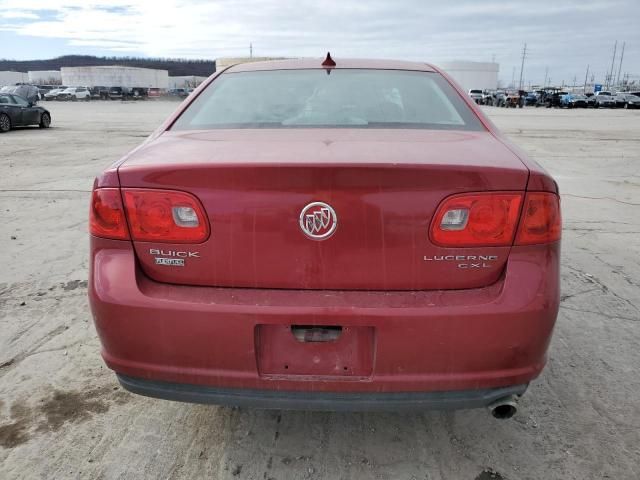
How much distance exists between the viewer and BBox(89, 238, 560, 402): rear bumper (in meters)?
1.78

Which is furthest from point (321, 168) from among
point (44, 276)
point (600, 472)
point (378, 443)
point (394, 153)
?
point (44, 276)

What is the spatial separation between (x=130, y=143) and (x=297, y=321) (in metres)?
14.0

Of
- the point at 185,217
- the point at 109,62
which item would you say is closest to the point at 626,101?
the point at 185,217

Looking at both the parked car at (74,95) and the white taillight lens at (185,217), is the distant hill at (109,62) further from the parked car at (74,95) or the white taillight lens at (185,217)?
the white taillight lens at (185,217)

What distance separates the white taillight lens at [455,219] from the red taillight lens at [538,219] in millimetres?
210

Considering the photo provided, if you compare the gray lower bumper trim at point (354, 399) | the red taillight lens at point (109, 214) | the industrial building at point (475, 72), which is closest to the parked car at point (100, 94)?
the industrial building at point (475, 72)

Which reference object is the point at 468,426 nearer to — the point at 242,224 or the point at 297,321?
the point at 297,321

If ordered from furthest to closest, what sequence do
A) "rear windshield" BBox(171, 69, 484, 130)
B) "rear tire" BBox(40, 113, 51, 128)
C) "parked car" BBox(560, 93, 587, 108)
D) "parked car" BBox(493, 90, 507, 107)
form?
"parked car" BBox(493, 90, 507, 107), "parked car" BBox(560, 93, 587, 108), "rear tire" BBox(40, 113, 51, 128), "rear windshield" BBox(171, 69, 484, 130)

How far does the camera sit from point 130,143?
47.4 ft

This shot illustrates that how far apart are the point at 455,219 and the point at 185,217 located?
911 millimetres

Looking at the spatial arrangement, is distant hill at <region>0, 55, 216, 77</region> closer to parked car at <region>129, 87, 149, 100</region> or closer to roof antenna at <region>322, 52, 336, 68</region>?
parked car at <region>129, 87, 149, 100</region>

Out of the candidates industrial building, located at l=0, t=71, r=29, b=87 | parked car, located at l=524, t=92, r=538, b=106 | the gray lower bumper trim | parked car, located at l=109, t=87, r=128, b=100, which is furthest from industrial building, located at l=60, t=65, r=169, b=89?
the gray lower bumper trim

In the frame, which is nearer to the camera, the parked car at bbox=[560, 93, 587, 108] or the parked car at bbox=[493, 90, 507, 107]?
the parked car at bbox=[560, 93, 587, 108]

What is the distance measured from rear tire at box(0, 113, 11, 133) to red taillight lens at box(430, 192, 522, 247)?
792 inches
